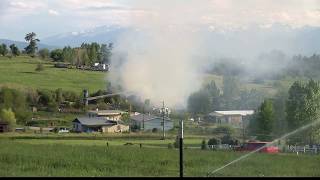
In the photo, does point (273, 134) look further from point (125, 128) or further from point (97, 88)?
point (97, 88)

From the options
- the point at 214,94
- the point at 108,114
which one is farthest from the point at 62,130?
the point at 214,94

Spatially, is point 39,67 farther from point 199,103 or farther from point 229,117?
point 199,103

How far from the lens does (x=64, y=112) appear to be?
5469cm

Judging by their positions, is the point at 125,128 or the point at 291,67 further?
the point at 125,128

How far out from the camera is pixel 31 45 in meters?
102

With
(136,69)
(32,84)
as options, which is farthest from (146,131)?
(32,84)

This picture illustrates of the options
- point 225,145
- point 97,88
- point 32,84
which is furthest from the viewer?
point 32,84

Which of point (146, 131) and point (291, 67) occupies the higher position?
point (291, 67)

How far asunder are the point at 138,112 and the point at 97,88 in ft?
35.7

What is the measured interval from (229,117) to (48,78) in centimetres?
3327

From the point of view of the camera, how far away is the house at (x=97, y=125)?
48.3 metres

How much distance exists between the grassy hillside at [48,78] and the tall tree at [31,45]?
18.4 meters

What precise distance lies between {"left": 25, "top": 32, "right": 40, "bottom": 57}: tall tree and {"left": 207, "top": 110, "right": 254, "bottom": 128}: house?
60950 millimetres

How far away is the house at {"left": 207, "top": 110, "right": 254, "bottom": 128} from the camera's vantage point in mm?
38153
